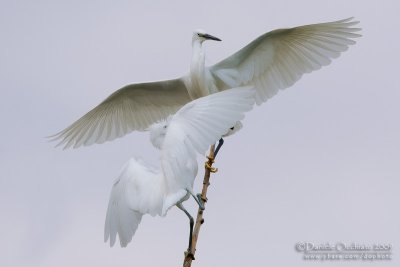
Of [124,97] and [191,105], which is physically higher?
[124,97]

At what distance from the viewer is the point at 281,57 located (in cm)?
1612

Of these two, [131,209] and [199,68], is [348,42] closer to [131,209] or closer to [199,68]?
[199,68]

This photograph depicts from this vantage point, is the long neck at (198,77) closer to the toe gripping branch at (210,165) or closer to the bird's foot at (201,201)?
the toe gripping branch at (210,165)

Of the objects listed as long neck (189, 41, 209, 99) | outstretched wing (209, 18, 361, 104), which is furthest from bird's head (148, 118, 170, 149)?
outstretched wing (209, 18, 361, 104)

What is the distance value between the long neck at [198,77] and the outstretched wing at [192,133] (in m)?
2.60

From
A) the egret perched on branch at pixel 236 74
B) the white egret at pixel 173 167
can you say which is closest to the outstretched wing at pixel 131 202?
the white egret at pixel 173 167

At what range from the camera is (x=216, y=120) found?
1289cm

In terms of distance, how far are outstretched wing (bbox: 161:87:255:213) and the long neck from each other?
2595 millimetres

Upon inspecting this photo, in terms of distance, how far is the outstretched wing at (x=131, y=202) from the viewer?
1302 cm

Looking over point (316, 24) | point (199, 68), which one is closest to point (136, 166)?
point (199, 68)

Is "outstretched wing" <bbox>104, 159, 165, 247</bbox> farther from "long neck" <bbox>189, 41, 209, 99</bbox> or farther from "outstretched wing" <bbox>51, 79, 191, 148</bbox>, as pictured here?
"outstretched wing" <bbox>51, 79, 191, 148</bbox>

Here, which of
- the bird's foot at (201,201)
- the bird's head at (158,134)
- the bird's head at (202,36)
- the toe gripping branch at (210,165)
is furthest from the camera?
the bird's head at (202,36)

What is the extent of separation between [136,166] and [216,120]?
1.35m

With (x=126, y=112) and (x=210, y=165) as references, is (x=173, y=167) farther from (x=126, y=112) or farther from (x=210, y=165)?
(x=126, y=112)
